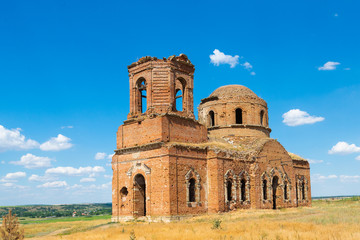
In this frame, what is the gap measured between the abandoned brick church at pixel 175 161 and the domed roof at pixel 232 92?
14.1 feet

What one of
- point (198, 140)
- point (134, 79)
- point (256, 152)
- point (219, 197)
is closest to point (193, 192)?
point (219, 197)

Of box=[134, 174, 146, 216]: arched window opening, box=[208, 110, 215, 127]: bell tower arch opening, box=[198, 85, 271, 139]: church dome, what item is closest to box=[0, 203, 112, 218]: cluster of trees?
box=[134, 174, 146, 216]: arched window opening

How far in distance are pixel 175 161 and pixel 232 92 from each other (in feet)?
37.7

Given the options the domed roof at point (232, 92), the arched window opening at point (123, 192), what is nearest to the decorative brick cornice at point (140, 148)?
the arched window opening at point (123, 192)

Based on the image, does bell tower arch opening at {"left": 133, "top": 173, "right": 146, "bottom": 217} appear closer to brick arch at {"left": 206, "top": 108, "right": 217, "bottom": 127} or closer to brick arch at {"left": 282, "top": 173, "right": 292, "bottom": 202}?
brick arch at {"left": 206, "top": 108, "right": 217, "bottom": 127}

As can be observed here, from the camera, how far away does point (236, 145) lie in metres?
28.3

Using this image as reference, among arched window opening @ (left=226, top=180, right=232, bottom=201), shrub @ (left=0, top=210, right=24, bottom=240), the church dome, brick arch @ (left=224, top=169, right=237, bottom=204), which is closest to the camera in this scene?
shrub @ (left=0, top=210, right=24, bottom=240)

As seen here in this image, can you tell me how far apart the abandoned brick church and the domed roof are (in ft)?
14.1

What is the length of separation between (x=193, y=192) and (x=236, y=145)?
21.5 ft

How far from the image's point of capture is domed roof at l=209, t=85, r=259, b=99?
31.3 meters

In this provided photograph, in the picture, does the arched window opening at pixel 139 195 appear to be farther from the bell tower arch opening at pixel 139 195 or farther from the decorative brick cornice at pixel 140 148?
the decorative brick cornice at pixel 140 148

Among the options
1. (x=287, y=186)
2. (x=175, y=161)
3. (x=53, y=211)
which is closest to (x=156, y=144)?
(x=175, y=161)

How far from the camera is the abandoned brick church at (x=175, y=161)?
22141 mm

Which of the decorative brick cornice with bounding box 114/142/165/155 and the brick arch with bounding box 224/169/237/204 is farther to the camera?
the brick arch with bounding box 224/169/237/204
